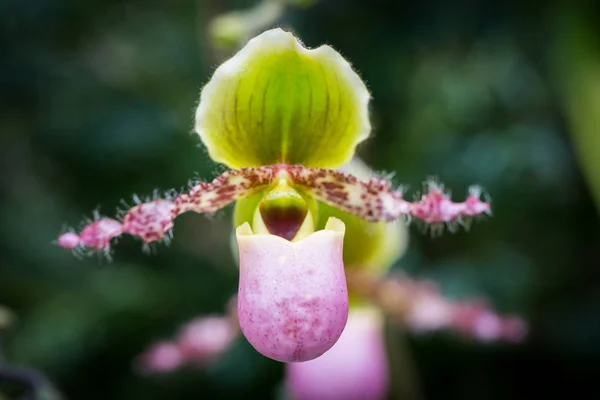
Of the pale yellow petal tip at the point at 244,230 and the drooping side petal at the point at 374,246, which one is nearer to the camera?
the pale yellow petal tip at the point at 244,230

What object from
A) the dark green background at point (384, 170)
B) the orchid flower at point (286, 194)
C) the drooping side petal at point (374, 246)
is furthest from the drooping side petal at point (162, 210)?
the dark green background at point (384, 170)

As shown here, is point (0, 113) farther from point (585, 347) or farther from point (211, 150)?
point (585, 347)

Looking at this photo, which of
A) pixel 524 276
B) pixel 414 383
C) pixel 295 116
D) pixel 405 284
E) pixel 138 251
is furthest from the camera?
pixel 138 251

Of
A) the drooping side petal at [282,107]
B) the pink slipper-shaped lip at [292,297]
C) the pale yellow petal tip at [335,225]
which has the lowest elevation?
the pink slipper-shaped lip at [292,297]

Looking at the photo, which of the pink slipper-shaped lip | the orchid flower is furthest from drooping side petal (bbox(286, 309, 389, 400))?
the pink slipper-shaped lip

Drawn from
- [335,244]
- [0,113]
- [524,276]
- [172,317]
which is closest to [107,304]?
[172,317]

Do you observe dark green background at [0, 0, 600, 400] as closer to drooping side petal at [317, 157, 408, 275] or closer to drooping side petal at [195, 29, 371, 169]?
drooping side petal at [317, 157, 408, 275]

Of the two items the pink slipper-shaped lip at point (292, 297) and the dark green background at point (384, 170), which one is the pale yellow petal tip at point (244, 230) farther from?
the dark green background at point (384, 170)
